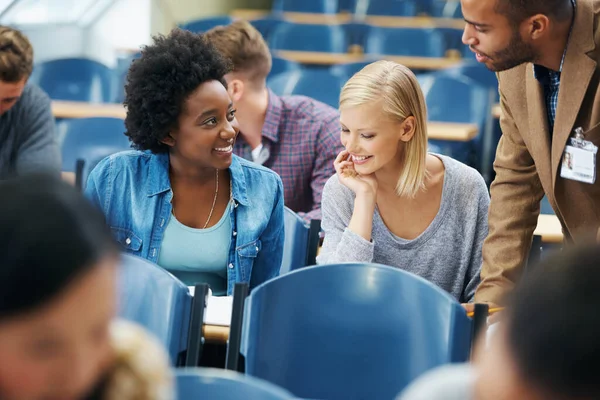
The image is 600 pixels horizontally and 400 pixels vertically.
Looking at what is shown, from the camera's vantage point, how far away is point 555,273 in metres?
0.92

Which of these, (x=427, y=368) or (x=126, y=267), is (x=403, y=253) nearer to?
(x=427, y=368)

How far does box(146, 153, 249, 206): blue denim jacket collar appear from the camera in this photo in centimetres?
255

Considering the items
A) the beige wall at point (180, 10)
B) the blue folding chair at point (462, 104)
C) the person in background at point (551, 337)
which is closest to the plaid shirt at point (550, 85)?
the person in background at point (551, 337)

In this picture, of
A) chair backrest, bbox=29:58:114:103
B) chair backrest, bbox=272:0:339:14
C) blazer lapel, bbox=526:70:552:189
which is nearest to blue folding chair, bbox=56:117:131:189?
chair backrest, bbox=29:58:114:103

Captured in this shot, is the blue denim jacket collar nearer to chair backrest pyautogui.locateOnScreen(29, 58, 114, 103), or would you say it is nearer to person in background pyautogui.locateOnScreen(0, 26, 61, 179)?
person in background pyautogui.locateOnScreen(0, 26, 61, 179)

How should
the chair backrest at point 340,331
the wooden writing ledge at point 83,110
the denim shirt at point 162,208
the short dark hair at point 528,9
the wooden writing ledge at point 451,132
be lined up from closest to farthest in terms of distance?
1. the chair backrest at point 340,331
2. the short dark hair at point 528,9
3. the denim shirt at point 162,208
4. the wooden writing ledge at point 451,132
5. the wooden writing ledge at point 83,110

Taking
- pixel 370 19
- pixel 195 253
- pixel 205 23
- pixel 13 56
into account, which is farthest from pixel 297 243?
pixel 370 19

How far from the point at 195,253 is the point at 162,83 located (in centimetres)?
49

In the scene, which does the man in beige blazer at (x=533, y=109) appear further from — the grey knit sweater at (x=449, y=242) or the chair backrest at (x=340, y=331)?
the chair backrest at (x=340, y=331)

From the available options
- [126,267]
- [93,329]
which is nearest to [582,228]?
[126,267]

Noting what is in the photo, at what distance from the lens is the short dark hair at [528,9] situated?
208 centimetres

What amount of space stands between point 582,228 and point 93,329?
1709mm

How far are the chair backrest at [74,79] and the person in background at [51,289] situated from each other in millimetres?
5085

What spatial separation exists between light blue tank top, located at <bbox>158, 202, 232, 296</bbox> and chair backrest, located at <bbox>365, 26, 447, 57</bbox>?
18.3 ft
